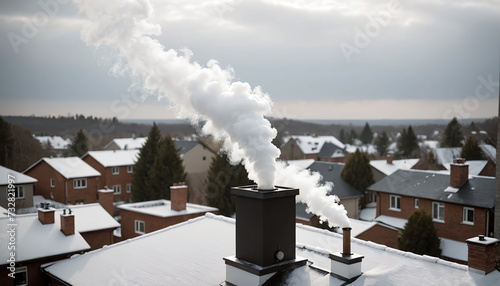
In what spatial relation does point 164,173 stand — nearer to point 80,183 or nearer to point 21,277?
point 80,183

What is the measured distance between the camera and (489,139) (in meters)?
39.7

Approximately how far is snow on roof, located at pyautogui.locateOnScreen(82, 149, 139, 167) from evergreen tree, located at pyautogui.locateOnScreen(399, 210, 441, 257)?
2640 centimetres

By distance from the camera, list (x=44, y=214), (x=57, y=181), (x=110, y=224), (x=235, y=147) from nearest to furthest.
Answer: (x=235, y=147)
(x=44, y=214)
(x=110, y=224)
(x=57, y=181)

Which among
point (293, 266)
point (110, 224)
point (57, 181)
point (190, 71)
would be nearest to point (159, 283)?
point (293, 266)

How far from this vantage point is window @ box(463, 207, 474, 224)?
73.2 feet

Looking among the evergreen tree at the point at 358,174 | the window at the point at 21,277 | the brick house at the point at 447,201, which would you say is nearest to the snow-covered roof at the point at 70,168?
the window at the point at 21,277

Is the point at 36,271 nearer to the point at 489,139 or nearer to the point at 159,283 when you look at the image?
the point at 159,283

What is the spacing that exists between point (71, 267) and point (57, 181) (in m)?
23.2

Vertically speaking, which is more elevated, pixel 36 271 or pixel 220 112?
pixel 220 112

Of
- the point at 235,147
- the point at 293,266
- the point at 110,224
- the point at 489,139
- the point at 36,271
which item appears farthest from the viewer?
the point at 489,139

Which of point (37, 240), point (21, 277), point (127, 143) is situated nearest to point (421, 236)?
point (37, 240)

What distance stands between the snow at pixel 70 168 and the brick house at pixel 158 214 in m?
11.1

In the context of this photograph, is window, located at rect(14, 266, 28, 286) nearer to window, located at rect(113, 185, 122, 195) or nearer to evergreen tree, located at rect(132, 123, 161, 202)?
evergreen tree, located at rect(132, 123, 161, 202)

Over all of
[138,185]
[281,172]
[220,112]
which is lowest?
[138,185]
